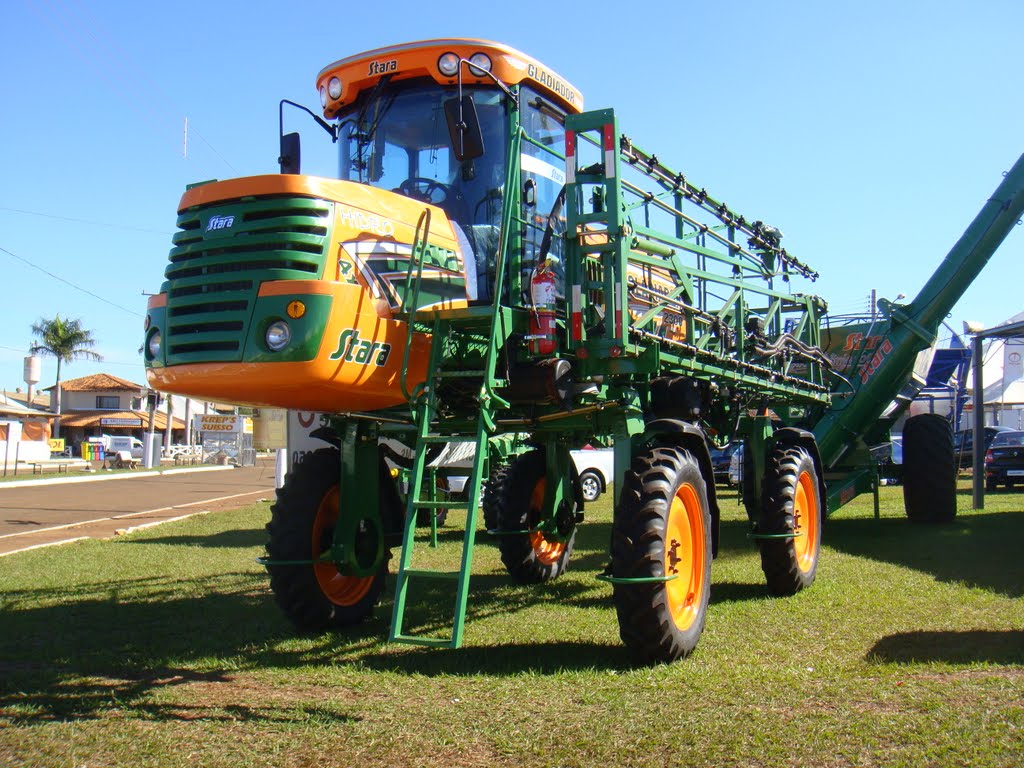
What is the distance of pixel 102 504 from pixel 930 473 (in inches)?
694

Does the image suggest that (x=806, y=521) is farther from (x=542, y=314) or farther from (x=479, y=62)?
(x=479, y=62)

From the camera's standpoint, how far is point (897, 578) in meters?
8.94

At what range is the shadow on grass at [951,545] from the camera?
29.2 feet

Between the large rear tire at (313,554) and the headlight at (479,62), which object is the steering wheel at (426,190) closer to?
the headlight at (479,62)

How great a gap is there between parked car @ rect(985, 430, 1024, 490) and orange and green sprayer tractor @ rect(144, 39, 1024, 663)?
48.9ft

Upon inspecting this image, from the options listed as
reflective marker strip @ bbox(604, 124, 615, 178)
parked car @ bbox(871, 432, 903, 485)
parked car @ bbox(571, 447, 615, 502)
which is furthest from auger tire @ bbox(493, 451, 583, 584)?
parked car @ bbox(571, 447, 615, 502)

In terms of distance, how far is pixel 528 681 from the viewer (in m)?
5.38

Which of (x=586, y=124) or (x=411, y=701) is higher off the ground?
(x=586, y=124)

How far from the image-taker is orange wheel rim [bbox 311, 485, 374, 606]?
688 cm

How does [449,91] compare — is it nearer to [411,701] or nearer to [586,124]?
[586,124]

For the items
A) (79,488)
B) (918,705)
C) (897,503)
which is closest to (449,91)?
(918,705)

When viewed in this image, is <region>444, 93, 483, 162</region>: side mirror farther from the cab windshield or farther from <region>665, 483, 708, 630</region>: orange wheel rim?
<region>665, 483, 708, 630</region>: orange wheel rim

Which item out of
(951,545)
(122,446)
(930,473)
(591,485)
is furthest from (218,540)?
(122,446)

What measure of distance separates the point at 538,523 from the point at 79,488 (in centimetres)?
2271
